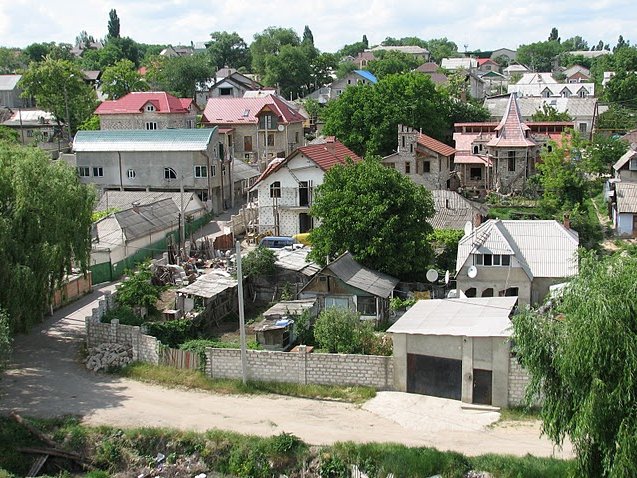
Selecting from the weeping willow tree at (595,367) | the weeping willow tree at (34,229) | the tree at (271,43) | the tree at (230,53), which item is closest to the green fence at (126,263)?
the weeping willow tree at (34,229)

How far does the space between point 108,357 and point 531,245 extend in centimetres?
1768

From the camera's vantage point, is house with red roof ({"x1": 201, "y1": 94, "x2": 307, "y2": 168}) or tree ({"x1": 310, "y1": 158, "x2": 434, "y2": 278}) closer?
tree ({"x1": 310, "y1": 158, "x2": 434, "y2": 278})

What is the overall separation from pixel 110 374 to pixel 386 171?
47.4 ft

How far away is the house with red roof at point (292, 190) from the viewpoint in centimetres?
4412

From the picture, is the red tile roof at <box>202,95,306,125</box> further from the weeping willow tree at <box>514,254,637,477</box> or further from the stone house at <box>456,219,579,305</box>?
the weeping willow tree at <box>514,254,637,477</box>

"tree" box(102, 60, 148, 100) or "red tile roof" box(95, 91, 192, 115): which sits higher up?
"tree" box(102, 60, 148, 100)

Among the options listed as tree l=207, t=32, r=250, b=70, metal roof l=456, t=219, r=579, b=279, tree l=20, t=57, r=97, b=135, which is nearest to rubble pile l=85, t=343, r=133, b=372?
metal roof l=456, t=219, r=579, b=279

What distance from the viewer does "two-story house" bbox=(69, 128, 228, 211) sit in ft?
168

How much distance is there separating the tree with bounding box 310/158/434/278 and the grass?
8.64m

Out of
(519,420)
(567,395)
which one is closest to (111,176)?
(519,420)

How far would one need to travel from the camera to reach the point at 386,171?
114ft

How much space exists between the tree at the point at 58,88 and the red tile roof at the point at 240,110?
15.4m

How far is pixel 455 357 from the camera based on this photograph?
2522 centimetres

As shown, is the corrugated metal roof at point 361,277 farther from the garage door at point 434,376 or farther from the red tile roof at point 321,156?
the red tile roof at point 321,156
